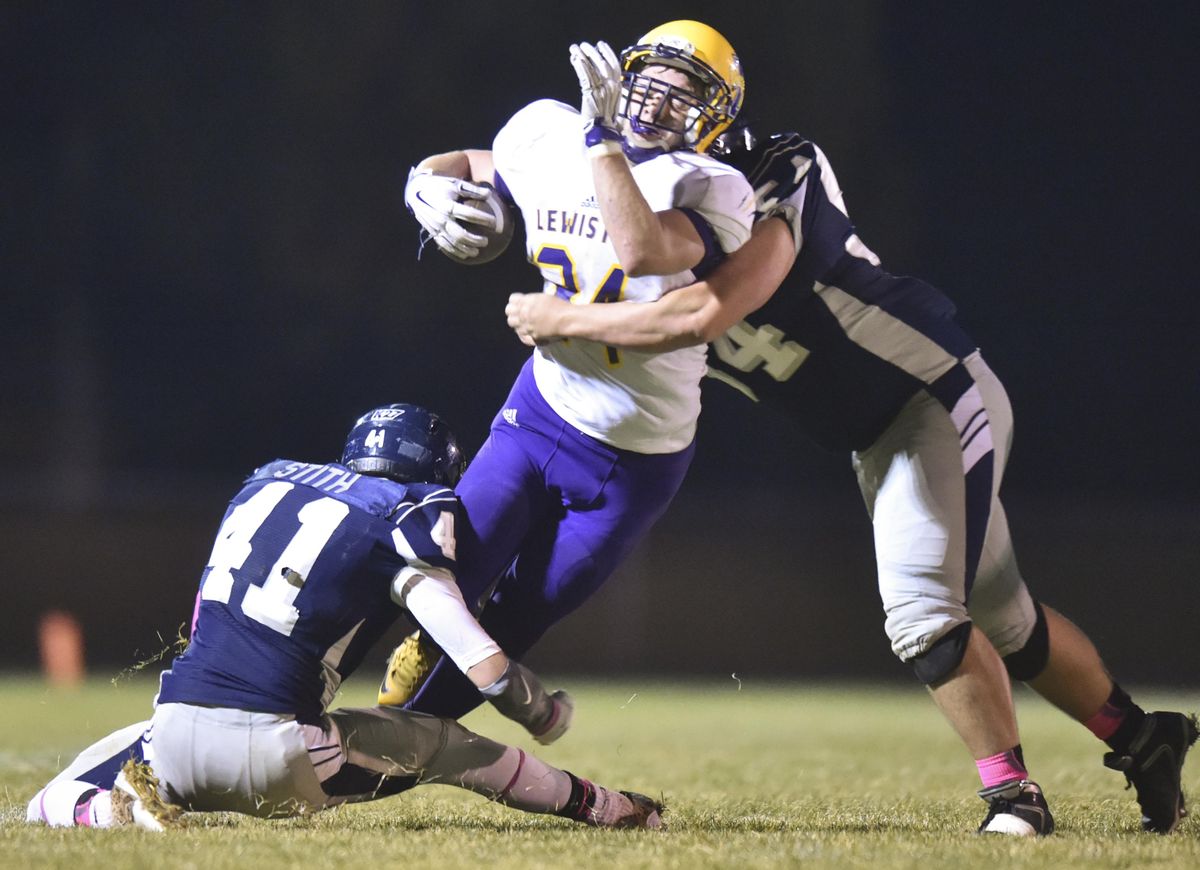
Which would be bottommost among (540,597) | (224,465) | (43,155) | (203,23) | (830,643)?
(830,643)

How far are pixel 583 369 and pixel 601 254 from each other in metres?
0.26

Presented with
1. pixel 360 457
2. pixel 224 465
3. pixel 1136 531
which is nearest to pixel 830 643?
pixel 1136 531

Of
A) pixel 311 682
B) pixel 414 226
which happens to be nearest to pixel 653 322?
pixel 311 682

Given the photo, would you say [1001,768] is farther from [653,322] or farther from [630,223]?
[630,223]

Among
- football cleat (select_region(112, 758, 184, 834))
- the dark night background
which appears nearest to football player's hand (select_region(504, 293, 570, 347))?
football cleat (select_region(112, 758, 184, 834))

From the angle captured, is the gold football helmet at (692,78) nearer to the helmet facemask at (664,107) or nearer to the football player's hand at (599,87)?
the helmet facemask at (664,107)

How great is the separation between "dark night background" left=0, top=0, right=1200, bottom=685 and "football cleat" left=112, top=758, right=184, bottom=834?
292 inches

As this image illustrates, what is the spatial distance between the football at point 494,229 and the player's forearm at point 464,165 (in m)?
0.12

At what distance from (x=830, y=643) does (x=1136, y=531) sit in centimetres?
209

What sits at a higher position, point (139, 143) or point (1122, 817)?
point (139, 143)

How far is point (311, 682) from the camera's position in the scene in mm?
2885

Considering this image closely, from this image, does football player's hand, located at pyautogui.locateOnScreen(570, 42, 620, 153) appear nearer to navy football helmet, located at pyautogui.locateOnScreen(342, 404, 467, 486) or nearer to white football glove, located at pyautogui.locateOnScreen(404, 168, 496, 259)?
white football glove, located at pyautogui.locateOnScreen(404, 168, 496, 259)

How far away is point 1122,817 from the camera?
→ 11.3ft

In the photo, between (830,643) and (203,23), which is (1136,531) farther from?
(203,23)
